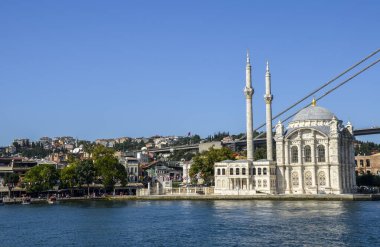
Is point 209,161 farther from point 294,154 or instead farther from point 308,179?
point 308,179

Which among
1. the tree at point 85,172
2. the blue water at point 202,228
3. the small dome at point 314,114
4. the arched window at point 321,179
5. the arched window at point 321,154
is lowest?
the blue water at point 202,228

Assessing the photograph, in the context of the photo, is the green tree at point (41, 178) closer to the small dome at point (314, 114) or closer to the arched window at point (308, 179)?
the small dome at point (314, 114)

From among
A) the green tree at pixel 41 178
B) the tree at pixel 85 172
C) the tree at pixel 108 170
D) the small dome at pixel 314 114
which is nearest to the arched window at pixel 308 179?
the small dome at pixel 314 114

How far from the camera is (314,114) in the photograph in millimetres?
79250

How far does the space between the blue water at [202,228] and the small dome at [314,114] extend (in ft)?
80.1

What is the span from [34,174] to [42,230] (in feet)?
155

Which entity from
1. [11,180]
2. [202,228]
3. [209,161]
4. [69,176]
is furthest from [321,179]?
[11,180]

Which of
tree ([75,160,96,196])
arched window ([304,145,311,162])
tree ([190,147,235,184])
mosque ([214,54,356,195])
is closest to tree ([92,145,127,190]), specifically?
tree ([75,160,96,196])

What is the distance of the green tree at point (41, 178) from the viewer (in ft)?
288

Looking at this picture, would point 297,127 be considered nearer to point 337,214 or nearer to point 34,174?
point 337,214

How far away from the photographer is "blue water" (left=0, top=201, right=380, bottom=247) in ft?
115

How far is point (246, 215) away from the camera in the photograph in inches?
1982

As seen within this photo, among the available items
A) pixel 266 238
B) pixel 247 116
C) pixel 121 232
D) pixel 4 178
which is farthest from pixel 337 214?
pixel 4 178

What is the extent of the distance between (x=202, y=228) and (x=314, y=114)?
41.9m
